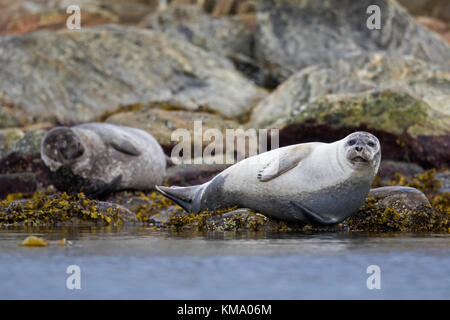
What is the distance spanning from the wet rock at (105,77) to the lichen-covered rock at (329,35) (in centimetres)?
194

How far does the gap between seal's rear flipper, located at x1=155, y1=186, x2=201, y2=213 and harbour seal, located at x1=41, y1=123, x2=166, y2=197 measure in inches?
87.7

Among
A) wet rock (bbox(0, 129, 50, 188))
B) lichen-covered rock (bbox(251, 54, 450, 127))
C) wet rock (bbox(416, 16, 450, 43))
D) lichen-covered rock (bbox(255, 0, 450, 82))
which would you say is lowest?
wet rock (bbox(0, 129, 50, 188))

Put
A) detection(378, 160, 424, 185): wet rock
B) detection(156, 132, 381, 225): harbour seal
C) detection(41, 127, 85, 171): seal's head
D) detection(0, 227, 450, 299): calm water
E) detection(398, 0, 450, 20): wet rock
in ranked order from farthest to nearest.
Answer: detection(398, 0, 450, 20): wet rock, detection(378, 160, 424, 185): wet rock, detection(41, 127, 85, 171): seal's head, detection(156, 132, 381, 225): harbour seal, detection(0, 227, 450, 299): calm water

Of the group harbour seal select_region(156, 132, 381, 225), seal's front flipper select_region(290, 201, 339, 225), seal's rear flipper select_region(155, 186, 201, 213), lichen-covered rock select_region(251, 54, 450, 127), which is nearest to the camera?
harbour seal select_region(156, 132, 381, 225)

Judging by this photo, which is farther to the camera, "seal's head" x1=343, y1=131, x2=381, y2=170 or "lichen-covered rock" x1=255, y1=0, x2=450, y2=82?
"lichen-covered rock" x1=255, y1=0, x2=450, y2=82

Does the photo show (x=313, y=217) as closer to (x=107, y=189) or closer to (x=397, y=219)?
(x=397, y=219)

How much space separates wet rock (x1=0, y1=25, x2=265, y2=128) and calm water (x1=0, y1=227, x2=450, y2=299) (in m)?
11.9

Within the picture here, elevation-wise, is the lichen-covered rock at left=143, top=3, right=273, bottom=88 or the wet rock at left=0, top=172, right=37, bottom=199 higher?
the lichen-covered rock at left=143, top=3, right=273, bottom=88

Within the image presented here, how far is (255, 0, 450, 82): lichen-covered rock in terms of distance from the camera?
22.0 meters

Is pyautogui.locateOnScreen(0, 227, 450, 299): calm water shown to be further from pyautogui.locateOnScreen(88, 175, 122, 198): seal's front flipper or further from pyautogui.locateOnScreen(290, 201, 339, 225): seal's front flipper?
pyautogui.locateOnScreen(88, 175, 122, 198): seal's front flipper

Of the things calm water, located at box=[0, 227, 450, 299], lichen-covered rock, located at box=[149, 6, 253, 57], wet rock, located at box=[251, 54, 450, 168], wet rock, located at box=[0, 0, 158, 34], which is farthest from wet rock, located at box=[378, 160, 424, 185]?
wet rock, located at box=[0, 0, 158, 34]
